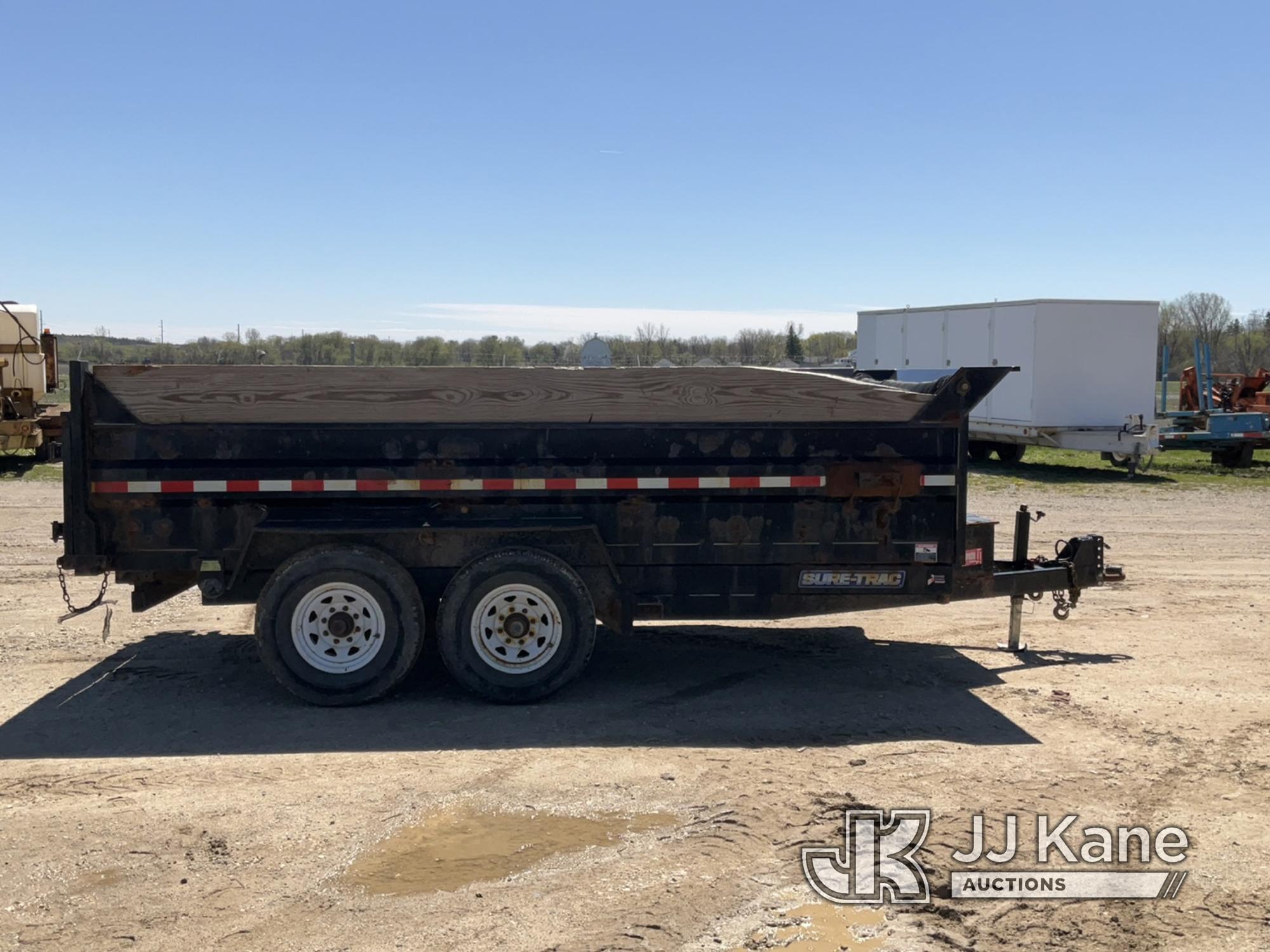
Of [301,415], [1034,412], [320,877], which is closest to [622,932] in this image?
[320,877]

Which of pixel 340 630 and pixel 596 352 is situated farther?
pixel 596 352

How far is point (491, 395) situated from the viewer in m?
6.89

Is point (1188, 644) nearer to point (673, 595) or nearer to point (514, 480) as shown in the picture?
point (673, 595)

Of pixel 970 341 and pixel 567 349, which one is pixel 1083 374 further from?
pixel 567 349

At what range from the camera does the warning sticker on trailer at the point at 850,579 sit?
284 inches

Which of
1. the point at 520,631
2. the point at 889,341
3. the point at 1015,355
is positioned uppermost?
the point at 889,341

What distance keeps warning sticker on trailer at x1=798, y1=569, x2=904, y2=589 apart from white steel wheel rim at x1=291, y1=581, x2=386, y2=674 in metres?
2.62

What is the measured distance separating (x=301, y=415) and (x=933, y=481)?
12.7 ft

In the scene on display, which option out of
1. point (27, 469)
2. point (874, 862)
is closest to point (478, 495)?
point (874, 862)

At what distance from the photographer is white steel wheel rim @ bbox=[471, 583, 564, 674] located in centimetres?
692

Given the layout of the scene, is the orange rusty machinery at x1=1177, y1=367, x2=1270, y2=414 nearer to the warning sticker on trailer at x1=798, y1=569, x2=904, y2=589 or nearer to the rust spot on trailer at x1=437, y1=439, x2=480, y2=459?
the warning sticker on trailer at x1=798, y1=569, x2=904, y2=589

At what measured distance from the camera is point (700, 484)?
7.04 meters

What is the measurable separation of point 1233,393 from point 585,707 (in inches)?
877

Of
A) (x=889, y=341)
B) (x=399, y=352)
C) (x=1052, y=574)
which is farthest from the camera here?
(x=399, y=352)
